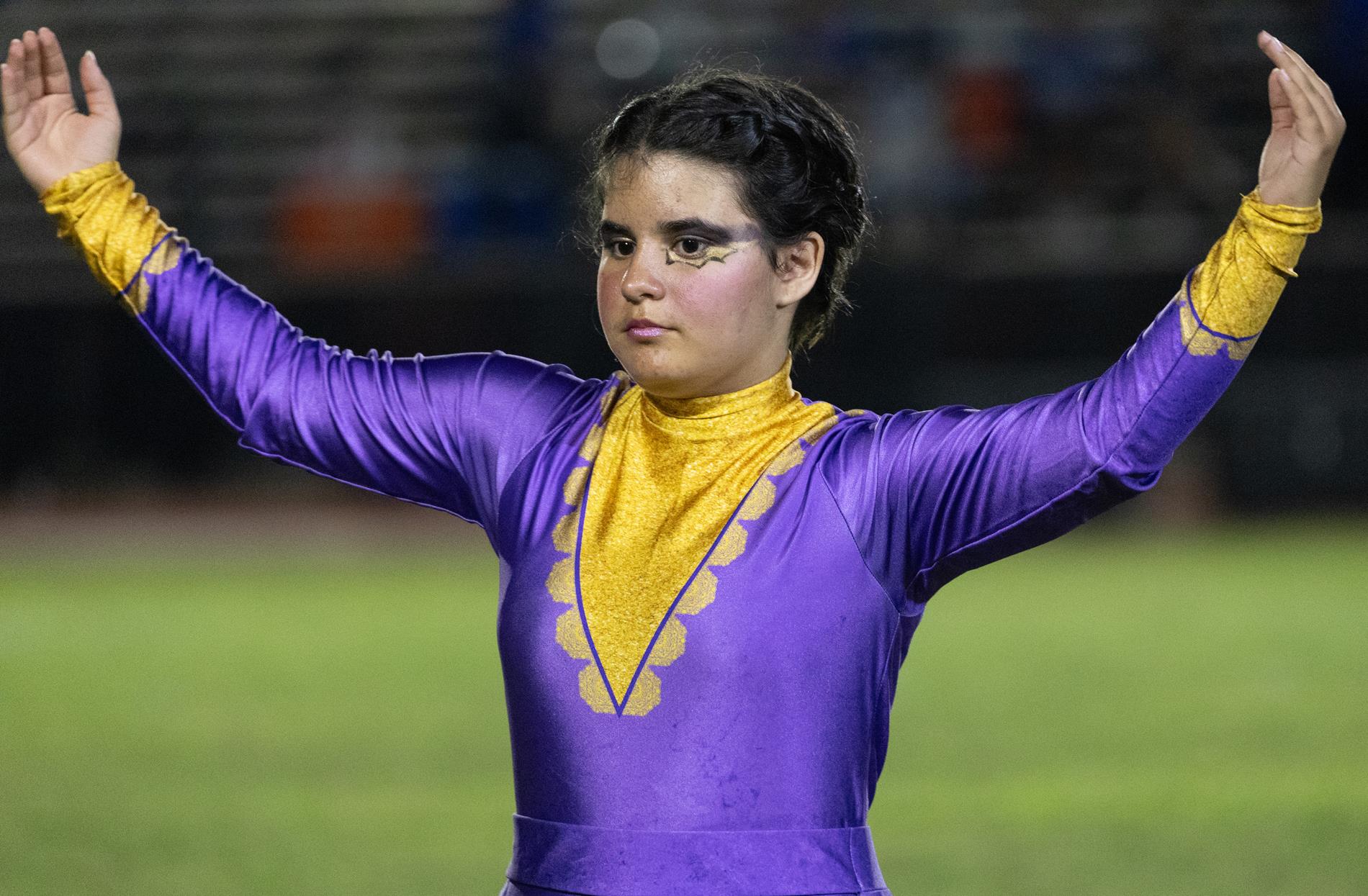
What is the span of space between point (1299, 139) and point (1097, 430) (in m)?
0.34

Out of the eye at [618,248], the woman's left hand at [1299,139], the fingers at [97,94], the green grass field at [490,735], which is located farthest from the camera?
the green grass field at [490,735]

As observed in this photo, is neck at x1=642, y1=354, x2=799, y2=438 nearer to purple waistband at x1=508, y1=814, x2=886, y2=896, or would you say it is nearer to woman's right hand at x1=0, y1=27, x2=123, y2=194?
purple waistband at x1=508, y1=814, x2=886, y2=896

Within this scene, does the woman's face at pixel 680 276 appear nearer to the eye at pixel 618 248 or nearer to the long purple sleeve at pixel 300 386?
the eye at pixel 618 248

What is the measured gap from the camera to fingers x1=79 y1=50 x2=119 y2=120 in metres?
2.22

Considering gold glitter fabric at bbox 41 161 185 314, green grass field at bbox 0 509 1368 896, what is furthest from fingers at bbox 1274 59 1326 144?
green grass field at bbox 0 509 1368 896

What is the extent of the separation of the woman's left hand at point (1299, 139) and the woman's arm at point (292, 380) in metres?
0.81

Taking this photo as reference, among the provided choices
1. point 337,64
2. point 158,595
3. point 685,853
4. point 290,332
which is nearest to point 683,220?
point 290,332

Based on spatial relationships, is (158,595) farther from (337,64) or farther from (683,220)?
(683,220)

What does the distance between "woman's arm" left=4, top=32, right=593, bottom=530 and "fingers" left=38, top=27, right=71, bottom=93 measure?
1cm

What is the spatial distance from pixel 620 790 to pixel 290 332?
67 centimetres

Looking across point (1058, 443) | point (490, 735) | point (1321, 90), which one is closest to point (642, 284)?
point (1058, 443)

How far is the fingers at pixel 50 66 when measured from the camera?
2.26 m

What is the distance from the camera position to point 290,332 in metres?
2.23

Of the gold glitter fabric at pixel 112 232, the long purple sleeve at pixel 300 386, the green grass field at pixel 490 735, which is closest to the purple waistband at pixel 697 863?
the long purple sleeve at pixel 300 386
